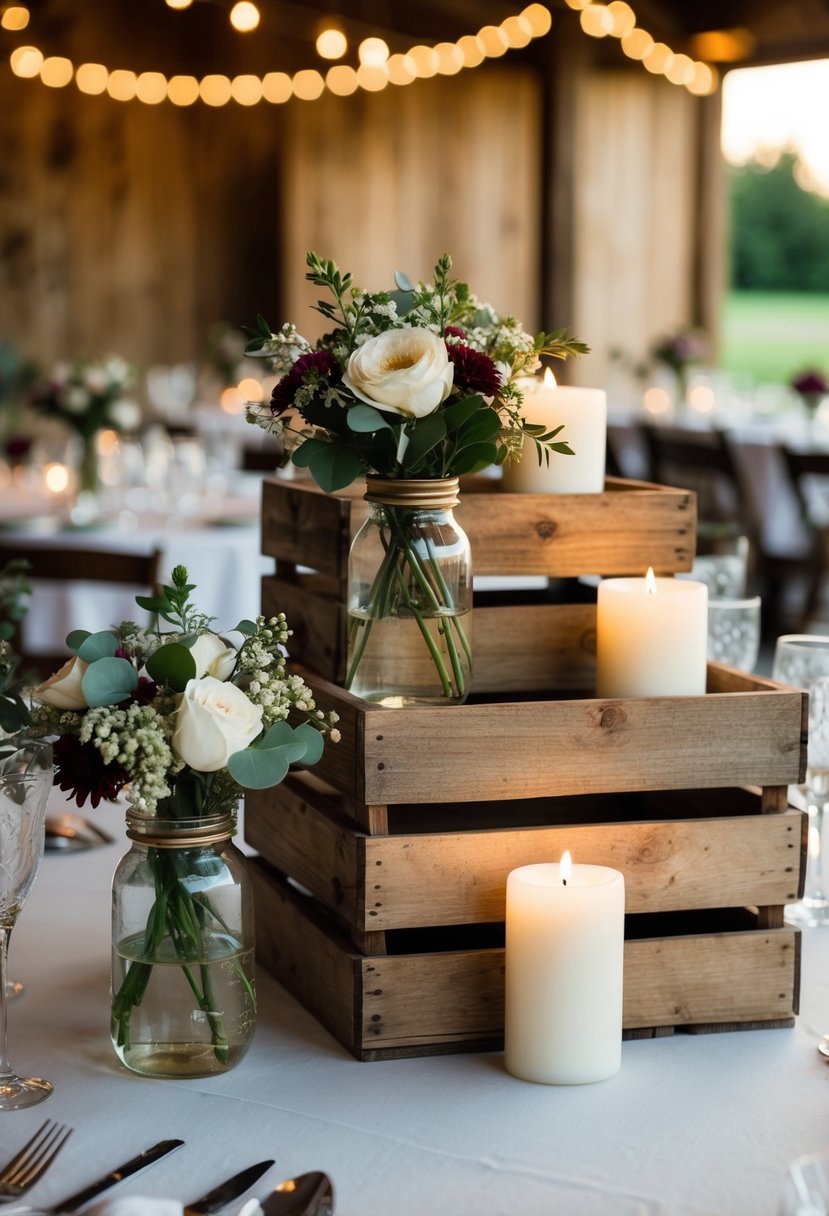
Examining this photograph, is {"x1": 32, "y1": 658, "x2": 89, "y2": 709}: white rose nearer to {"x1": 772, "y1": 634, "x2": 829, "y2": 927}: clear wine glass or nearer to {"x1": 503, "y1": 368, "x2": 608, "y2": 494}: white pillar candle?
{"x1": 503, "y1": 368, "x2": 608, "y2": 494}: white pillar candle

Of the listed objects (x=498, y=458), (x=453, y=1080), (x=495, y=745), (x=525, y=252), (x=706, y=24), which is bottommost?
(x=453, y=1080)

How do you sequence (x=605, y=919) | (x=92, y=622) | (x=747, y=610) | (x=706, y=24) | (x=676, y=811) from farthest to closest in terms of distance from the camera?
(x=706, y=24)
(x=92, y=622)
(x=747, y=610)
(x=676, y=811)
(x=605, y=919)

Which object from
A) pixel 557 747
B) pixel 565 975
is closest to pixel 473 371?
pixel 557 747

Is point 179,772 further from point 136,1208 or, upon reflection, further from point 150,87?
point 150,87

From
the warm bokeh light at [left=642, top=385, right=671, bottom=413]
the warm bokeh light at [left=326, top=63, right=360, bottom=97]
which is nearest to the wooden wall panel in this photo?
the warm bokeh light at [left=326, top=63, right=360, bottom=97]

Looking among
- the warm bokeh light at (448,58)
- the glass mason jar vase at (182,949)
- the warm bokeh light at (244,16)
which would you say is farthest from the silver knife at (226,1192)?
the warm bokeh light at (448,58)

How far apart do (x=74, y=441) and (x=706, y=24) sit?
224 inches

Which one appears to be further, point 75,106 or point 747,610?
point 75,106

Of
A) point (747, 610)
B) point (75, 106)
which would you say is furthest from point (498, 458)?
point (75, 106)

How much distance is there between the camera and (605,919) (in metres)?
1.04

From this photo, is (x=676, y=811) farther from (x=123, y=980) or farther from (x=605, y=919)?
(x=123, y=980)

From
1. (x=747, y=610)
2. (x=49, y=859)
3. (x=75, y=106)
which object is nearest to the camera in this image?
(x=49, y=859)

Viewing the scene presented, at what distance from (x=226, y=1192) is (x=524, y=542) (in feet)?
2.11

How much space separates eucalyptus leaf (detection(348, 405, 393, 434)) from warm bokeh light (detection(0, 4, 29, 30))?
587 cm
